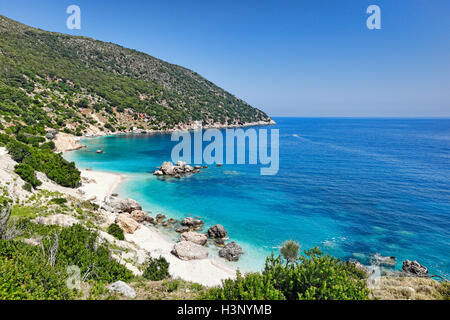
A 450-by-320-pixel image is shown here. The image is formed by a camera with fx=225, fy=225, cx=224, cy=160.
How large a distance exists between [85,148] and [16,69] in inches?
1790

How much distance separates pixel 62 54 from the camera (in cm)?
11712

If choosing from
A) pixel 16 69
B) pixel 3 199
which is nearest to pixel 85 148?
pixel 16 69

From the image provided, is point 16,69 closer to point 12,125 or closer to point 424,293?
point 12,125

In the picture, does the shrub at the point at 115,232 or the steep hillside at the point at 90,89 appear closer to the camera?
the shrub at the point at 115,232

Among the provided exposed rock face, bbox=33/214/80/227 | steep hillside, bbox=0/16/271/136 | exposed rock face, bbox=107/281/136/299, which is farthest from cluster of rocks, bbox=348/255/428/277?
steep hillside, bbox=0/16/271/136

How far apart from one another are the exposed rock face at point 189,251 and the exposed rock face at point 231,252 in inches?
66.6

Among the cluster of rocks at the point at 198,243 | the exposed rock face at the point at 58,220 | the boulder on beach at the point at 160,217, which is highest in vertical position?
the exposed rock face at the point at 58,220

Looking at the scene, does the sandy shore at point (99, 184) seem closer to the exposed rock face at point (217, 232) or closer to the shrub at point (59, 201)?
→ the shrub at point (59, 201)

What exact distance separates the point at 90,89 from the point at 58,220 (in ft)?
334

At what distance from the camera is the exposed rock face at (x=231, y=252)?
2127cm

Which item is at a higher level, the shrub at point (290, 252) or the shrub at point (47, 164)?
the shrub at point (47, 164)

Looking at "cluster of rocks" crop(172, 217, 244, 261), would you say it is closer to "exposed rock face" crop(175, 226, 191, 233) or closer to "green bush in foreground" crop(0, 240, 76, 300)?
"exposed rock face" crop(175, 226, 191, 233)

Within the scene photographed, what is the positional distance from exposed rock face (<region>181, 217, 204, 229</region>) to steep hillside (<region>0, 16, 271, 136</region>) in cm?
5392

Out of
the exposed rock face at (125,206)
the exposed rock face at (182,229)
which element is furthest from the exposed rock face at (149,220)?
the exposed rock face at (182,229)
